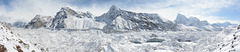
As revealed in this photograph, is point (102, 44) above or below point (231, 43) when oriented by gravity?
below

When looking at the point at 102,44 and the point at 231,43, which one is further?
the point at 102,44

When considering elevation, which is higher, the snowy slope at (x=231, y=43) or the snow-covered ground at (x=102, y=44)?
the snowy slope at (x=231, y=43)

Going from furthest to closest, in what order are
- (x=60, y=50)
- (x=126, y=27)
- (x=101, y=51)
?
(x=126, y=27), (x=60, y=50), (x=101, y=51)

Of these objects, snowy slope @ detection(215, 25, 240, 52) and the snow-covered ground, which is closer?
snowy slope @ detection(215, 25, 240, 52)

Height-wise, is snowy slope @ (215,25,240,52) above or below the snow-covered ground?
above

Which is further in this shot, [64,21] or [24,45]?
[64,21]

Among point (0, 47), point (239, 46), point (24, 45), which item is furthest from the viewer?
point (24, 45)

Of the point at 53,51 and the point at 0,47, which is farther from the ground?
the point at 0,47

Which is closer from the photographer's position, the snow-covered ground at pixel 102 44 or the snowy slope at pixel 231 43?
the snowy slope at pixel 231 43

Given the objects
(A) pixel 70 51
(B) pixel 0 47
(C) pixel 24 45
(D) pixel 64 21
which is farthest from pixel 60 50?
(D) pixel 64 21

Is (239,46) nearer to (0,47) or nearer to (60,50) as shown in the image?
(0,47)
